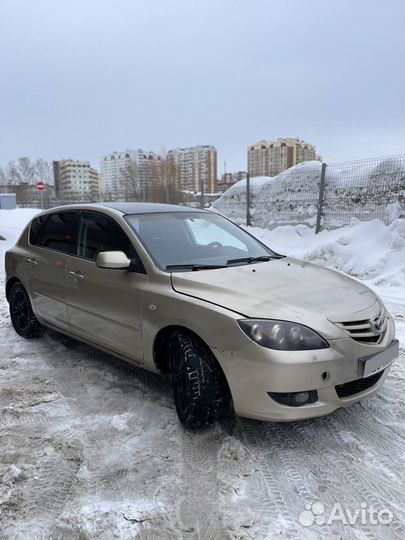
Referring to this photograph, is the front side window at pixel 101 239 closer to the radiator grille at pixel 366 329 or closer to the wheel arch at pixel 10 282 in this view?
the wheel arch at pixel 10 282

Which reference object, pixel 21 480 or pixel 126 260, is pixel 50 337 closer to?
pixel 126 260

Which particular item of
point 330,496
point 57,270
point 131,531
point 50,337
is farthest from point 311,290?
point 50,337

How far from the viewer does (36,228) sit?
490cm

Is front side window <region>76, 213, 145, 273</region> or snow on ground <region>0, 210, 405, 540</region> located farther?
front side window <region>76, 213, 145, 273</region>

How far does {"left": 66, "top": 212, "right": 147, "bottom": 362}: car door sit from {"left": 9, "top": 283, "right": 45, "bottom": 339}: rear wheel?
1014mm

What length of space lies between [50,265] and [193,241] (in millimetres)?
1565

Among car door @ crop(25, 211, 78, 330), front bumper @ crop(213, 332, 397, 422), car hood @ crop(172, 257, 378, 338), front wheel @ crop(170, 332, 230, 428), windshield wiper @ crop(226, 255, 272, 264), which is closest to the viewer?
front bumper @ crop(213, 332, 397, 422)

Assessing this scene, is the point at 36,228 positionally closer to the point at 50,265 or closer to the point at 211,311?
the point at 50,265

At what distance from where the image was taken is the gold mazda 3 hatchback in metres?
2.60

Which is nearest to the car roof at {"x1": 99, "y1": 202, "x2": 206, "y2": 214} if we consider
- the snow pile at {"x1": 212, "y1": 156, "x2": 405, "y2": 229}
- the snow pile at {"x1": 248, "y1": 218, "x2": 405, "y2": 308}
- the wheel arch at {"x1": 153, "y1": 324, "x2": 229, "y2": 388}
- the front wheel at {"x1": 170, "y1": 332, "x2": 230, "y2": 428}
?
the wheel arch at {"x1": 153, "y1": 324, "x2": 229, "y2": 388}

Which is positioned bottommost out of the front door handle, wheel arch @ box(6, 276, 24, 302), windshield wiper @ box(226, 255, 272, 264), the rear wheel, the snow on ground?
the snow on ground

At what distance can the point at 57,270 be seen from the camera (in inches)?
167

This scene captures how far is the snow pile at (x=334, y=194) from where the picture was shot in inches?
363

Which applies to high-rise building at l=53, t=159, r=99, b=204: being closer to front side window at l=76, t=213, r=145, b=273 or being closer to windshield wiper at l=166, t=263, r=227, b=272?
front side window at l=76, t=213, r=145, b=273
